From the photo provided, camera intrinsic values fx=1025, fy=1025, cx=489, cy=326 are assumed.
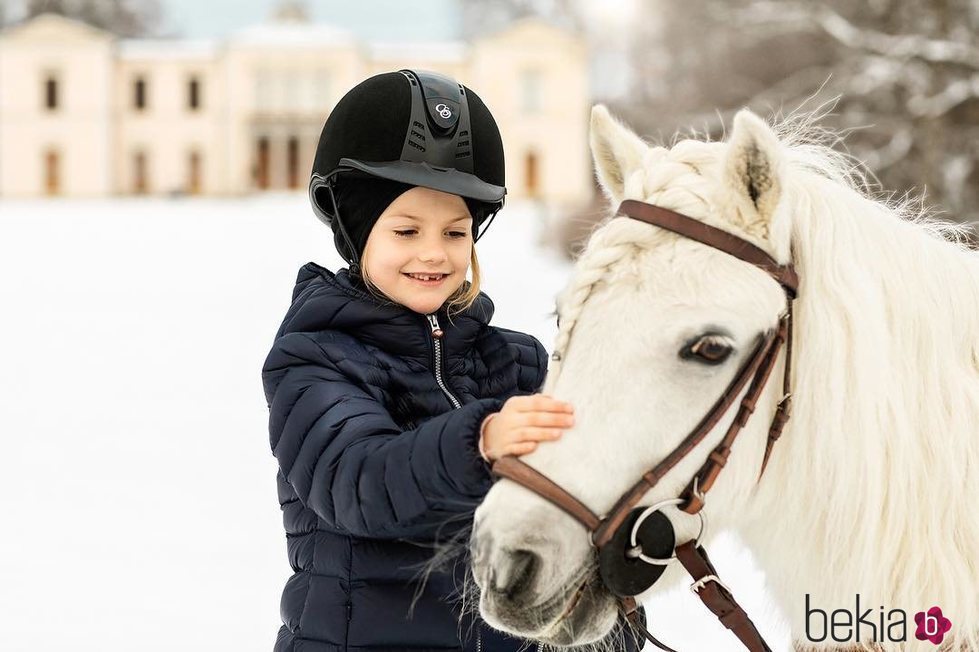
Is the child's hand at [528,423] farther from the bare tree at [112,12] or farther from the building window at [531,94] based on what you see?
the bare tree at [112,12]

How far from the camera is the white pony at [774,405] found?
161 cm

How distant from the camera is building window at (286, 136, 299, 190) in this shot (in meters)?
51.5

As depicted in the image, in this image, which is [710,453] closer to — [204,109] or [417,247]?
[417,247]

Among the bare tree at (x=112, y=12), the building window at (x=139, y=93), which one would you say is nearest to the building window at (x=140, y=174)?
the building window at (x=139, y=93)

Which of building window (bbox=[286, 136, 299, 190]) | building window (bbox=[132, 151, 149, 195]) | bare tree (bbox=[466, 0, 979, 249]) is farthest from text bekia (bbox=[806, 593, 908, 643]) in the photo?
building window (bbox=[132, 151, 149, 195])

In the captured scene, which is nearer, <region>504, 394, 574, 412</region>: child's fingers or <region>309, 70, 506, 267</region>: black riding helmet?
<region>504, 394, 574, 412</region>: child's fingers

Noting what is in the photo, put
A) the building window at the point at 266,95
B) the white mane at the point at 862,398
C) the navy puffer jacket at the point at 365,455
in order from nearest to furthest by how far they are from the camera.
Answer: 1. the white mane at the point at 862,398
2. the navy puffer jacket at the point at 365,455
3. the building window at the point at 266,95

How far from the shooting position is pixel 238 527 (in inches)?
247

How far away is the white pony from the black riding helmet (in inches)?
19.7

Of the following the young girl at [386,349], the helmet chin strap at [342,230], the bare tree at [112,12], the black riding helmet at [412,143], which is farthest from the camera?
the bare tree at [112,12]

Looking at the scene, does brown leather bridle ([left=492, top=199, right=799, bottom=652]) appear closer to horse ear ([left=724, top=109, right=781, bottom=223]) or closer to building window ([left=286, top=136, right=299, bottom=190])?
horse ear ([left=724, top=109, right=781, bottom=223])

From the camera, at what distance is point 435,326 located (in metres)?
2.28

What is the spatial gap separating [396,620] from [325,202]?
982 mm

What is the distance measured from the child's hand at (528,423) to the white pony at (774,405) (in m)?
0.02
